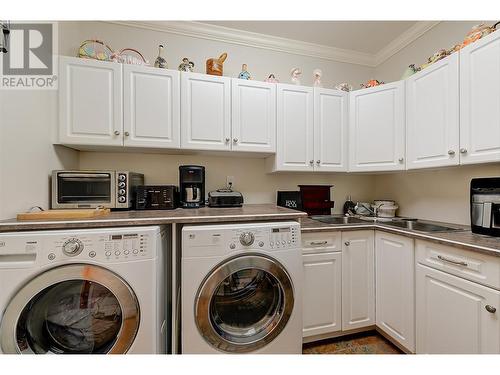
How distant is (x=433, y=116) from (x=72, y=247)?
247 centimetres

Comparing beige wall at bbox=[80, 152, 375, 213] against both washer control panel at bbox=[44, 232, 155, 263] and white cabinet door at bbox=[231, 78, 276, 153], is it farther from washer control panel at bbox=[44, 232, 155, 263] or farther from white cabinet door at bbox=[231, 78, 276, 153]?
washer control panel at bbox=[44, 232, 155, 263]

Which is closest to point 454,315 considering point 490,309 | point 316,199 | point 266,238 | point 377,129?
point 490,309

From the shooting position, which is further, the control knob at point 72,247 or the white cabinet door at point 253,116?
the white cabinet door at point 253,116

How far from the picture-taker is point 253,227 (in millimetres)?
1361

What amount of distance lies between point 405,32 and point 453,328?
2504mm

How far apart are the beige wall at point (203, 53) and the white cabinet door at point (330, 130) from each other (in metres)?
0.44

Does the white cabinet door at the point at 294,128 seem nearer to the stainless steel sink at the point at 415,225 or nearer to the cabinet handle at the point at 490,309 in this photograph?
the stainless steel sink at the point at 415,225

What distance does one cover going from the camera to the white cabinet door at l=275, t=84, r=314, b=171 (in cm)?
201

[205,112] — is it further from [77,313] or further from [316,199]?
[77,313]

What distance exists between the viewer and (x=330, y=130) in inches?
83.9

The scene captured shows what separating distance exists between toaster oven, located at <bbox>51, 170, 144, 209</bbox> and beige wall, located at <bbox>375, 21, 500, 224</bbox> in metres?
2.53

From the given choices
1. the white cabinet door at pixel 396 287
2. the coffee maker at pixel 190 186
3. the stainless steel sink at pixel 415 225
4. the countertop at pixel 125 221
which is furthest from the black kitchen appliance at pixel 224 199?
the stainless steel sink at pixel 415 225

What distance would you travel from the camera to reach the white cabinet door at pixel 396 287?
1508 mm

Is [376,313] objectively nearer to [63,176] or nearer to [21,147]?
[63,176]
